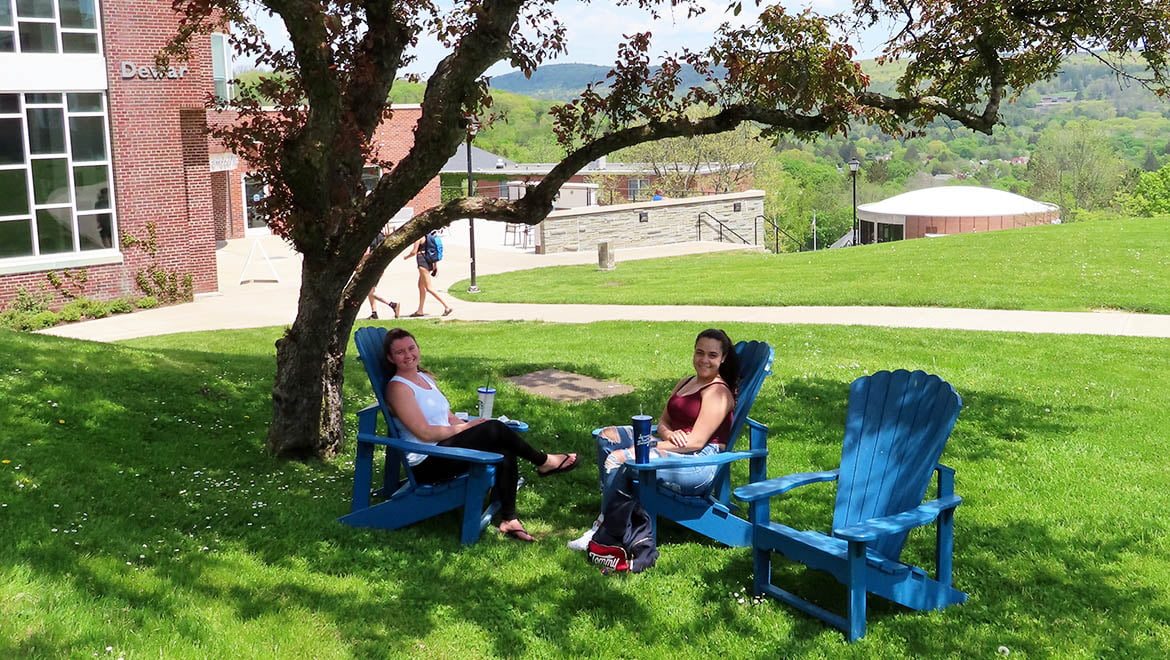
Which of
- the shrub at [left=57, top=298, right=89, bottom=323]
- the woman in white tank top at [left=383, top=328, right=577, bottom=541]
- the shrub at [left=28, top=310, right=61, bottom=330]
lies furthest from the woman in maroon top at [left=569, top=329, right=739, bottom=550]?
the shrub at [left=57, top=298, right=89, bottom=323]

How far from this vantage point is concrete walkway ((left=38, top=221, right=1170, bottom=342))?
13.5 metres

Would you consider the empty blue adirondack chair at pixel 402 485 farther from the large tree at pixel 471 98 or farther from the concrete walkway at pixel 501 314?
the concrete walkway at pixel 501 314

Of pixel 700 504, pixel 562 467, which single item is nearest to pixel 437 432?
pixel 562 467

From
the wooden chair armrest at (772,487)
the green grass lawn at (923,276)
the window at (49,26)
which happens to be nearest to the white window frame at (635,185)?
the green grass lawn at (923,276)

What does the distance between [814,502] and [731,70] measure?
2798 mm

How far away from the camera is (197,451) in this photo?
22.4 ft

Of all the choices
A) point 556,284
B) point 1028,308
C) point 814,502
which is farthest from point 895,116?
point 556,284

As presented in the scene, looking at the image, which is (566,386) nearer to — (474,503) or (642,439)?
(474,503)

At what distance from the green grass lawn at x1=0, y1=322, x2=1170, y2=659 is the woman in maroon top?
A: 0.34m

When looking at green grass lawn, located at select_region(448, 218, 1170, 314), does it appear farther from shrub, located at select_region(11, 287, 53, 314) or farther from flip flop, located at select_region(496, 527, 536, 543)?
flip flop, located at select_region(496, 527, 536, 543)

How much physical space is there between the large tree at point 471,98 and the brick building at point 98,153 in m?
11.4

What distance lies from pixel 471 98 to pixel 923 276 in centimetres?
1396

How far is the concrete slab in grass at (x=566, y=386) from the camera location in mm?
8875

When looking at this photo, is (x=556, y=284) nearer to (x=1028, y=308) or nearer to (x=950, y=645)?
(x=1028, y=308)
